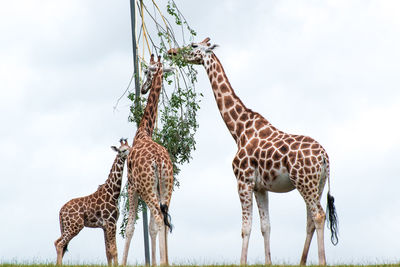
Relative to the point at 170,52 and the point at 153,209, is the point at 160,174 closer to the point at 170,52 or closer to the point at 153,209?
the point at 153,209

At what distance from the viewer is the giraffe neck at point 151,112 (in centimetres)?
1531

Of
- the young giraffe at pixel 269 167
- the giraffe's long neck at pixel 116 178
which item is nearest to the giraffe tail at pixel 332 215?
the young giraffe at pixel 269 167

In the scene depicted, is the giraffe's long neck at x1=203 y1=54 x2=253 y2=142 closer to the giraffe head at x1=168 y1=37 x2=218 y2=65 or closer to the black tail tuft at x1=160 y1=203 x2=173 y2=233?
the giraffe head at x1=168 y1=37 x2=218 y2=65

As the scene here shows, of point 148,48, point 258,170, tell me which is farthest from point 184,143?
point 258,170

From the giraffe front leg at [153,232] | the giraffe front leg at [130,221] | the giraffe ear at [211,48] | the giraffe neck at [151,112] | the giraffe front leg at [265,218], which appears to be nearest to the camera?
the giraffe front leg at [265,218]

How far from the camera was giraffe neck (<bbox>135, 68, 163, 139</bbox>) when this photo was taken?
1531 cm

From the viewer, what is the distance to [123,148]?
52.0 feet

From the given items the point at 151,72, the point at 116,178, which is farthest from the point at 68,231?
the point at 151,72

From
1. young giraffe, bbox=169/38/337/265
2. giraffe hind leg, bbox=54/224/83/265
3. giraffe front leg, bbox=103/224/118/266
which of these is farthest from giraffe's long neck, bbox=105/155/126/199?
young giraffe, bbox=169/38/337/265

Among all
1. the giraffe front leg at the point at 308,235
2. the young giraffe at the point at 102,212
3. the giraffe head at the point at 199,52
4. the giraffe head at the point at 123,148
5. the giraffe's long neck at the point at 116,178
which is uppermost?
the giraffe head at the point at 199,52

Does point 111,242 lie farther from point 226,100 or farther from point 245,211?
point 226,100

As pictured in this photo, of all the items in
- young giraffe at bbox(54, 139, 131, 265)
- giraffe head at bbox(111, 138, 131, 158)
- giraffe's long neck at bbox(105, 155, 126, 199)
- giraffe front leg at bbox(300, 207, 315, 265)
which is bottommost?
giraffe front leg at bbox(300, 207, 315, 265)

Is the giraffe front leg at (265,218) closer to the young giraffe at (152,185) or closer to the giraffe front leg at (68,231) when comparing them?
the young giraffe at (152,185)

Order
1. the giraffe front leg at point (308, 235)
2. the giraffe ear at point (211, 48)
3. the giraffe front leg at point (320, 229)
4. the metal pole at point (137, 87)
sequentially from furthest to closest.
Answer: the metal pole at point (137, 87) < the giraffe ear at point (211, 48) < the giraffe front leg at point (308, 235) < the giraffe front leg at point (320, 229)
